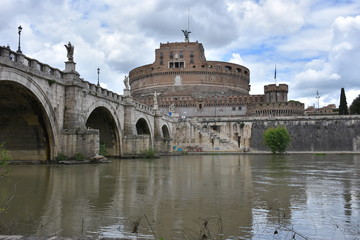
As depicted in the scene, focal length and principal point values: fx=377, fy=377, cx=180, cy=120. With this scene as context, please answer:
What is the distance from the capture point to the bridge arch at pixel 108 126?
112 ft

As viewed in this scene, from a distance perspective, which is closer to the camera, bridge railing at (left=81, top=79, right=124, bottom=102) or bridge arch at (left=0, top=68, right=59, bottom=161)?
bridge arch at (left=0, top=68, right=59, bottom=161)

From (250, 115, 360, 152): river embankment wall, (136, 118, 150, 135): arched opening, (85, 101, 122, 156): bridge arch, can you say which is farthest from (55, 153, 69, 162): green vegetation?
(250, 115, 360, 152): river embankment wall

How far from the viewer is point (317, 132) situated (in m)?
64.4

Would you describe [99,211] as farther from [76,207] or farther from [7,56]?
[7,56]

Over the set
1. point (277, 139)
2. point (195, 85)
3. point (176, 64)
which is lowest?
point (277, 139)

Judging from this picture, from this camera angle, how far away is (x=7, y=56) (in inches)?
755

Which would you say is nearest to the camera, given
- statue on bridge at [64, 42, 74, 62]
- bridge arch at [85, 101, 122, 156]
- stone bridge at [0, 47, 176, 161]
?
stone bridge at [0, 47, 176, 161]

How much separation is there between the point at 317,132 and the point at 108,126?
42.0m

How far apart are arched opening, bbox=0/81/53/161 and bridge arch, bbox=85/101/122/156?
30.6 ft

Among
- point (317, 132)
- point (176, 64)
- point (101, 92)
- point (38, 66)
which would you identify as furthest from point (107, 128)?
point (176, 64)

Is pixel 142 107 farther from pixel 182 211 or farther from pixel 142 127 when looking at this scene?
pixel 182 211

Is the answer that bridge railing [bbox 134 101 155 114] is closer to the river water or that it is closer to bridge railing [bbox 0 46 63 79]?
bridge railing [bbox 0 46 63 79]

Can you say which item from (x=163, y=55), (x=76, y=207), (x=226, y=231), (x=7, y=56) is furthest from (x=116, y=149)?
(x=163, y=55)

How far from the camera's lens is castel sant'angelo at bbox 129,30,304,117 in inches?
3162
